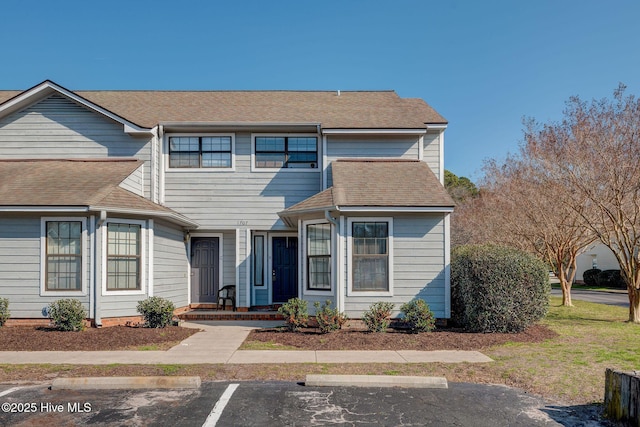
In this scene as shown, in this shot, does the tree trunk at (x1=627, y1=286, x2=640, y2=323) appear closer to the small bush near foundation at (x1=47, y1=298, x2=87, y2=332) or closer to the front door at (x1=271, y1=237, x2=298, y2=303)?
the front door at (x1=271, y1=237, x2=298, y2=303)

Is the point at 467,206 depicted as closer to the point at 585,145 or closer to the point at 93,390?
the point at 585,145

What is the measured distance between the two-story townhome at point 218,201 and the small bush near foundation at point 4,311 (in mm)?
169

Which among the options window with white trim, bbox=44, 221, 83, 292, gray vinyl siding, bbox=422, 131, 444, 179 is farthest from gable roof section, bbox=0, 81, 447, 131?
window with white trim, bbox=44, 221, 83, 292

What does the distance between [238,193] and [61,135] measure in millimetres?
5318

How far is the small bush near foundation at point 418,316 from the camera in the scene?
423 inches

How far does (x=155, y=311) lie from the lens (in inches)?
443

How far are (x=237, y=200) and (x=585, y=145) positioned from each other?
1012 centimetres

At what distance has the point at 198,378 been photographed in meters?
6.74

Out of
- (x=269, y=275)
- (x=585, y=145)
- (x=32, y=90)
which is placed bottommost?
Result: (x=269, y=275)

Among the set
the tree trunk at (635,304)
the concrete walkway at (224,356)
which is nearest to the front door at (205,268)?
the concrete walkway at (224,356)

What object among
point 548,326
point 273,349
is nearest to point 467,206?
point 548,326

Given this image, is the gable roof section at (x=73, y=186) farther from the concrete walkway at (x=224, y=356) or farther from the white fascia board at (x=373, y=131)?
the white fascia board at (x=373, y=131)

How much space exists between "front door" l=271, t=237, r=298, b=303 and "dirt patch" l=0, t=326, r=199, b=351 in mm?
3979

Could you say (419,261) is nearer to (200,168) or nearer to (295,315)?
(295,315)
